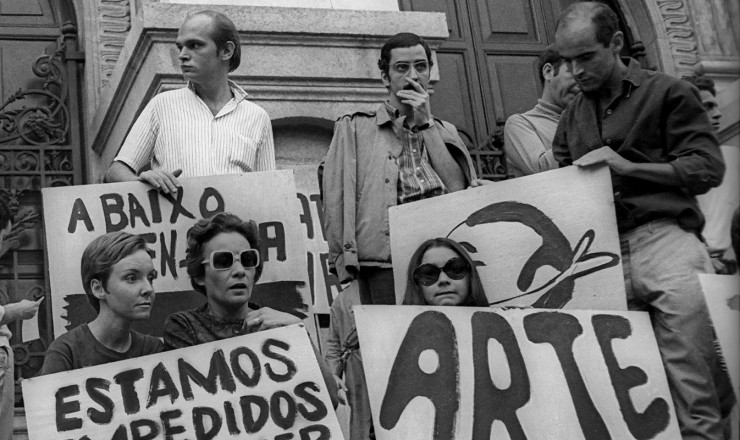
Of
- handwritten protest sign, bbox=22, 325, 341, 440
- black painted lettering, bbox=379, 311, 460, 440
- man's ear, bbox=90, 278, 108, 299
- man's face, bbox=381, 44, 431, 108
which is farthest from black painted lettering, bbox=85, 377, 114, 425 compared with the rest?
man's face, bbox=381, 44, 431, 108

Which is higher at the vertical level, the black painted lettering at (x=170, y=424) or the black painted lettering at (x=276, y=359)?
the black painted lettering at (x=276, y=359)

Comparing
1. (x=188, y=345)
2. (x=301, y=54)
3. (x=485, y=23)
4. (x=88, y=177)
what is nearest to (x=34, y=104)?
(x=88, y=177)

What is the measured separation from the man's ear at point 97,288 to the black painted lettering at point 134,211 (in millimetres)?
795

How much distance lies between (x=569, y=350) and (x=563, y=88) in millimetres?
2072

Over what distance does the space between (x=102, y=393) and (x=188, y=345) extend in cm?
47

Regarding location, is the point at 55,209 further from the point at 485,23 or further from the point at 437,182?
the point at 485,23

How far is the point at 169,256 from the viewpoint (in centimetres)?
888

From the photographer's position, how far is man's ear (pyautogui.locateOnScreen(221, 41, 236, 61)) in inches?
359

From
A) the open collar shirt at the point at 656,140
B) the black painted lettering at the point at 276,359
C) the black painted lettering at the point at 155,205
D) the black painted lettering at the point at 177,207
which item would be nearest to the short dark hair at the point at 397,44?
the open collar shirt at the point at 656,140

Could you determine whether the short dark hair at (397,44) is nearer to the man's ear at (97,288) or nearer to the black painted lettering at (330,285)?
the black painted lettering at (330,285)

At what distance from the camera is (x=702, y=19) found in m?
14.4

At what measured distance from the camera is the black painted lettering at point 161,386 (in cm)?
781

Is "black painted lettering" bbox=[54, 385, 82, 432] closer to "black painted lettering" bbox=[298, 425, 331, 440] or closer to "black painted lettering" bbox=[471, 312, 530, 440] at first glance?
"black painted lettering" bbox=[298, 425, 331, 440]

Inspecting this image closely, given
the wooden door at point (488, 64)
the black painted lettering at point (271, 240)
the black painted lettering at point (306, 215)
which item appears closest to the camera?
the black painted lettering at point (271, 240)
